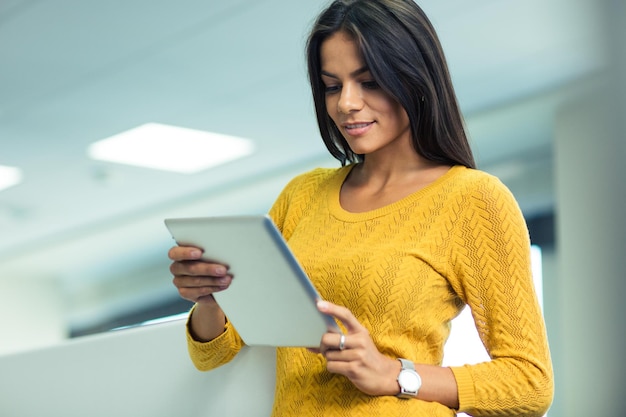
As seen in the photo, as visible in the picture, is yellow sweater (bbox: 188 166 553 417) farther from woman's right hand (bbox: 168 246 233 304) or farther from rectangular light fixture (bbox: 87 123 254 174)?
rectangular light fixture (bbox: 87 123 254 174)

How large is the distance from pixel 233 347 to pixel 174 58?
8.72ft

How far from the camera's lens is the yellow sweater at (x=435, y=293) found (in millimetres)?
1083

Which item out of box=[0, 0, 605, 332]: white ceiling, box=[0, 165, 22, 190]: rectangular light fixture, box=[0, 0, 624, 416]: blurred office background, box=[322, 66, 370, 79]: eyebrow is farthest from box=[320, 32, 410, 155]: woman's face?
box=[0, 165, 22, 190]: rectangular light fixture

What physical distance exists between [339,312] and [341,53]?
0.43m

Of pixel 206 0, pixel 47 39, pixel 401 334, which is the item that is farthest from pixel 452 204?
pixel 47 39

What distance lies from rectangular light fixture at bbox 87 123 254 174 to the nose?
3409mm

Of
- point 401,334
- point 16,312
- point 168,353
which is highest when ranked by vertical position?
point 401,334

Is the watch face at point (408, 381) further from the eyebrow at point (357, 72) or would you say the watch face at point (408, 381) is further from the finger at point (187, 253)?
the eyebrow at point (357, 72)

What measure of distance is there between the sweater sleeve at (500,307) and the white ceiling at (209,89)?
1038mm

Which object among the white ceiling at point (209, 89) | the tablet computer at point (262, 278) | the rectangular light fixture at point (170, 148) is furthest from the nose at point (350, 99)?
the rectangular light fixture at point (170, 148)

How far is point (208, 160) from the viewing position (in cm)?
515

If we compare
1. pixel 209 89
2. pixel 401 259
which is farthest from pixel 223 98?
pixel 401 259

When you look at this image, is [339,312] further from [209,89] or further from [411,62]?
[209,89]

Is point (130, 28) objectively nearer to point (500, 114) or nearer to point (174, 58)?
point (174, 58)
